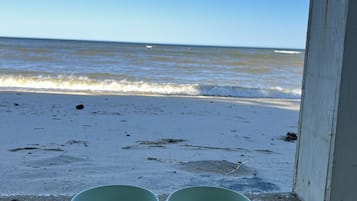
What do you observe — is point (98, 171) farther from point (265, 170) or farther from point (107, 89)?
point (107, 89)

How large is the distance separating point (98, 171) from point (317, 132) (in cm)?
184

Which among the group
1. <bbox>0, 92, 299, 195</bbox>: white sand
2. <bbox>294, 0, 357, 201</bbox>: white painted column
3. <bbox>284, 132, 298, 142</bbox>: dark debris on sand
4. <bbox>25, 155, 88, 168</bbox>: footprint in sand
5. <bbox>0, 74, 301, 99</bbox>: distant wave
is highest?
<bbox>294, 0, 357, 201</bbox>: white painted column

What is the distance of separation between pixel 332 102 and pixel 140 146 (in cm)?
260

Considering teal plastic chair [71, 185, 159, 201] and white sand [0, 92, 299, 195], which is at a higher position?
teal plastic chair [71, 185, 159, 201]

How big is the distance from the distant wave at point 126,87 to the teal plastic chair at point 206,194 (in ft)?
27.9

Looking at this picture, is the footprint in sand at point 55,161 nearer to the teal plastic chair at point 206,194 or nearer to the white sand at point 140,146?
the white sand at point 140,146

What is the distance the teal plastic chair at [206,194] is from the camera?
3.62ft

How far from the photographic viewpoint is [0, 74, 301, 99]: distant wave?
9.88 meters

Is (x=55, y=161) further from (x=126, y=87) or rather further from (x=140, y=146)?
(x=126, y=87)

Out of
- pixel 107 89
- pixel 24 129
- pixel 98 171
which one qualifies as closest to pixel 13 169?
pixel 98 171

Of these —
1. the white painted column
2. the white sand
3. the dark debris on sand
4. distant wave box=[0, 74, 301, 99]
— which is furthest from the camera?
distant wave box=[0, 74, 301, 99]

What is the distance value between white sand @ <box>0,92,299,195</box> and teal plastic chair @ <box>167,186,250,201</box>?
1.28 meters

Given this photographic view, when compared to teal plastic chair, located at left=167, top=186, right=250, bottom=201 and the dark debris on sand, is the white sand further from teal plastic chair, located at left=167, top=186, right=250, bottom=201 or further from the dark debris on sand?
teal plastic chair, located at left=167, top=186, right=250, bottom=201

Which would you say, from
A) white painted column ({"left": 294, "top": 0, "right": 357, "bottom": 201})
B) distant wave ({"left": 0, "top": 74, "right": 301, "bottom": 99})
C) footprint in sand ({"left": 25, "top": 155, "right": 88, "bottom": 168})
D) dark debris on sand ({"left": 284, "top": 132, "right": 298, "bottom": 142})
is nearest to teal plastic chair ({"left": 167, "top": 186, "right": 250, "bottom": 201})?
white painted column ({"left": 294, "top": 0, "right": 357, "bottom": 201})
